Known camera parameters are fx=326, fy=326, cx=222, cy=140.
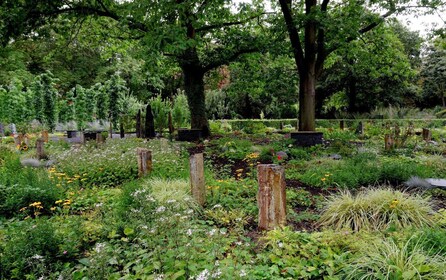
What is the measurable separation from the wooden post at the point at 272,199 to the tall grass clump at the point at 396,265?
963mm

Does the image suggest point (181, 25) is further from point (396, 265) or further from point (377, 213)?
point (396, 265)

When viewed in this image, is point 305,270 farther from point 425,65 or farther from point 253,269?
point 425,65

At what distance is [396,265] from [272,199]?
1.32m

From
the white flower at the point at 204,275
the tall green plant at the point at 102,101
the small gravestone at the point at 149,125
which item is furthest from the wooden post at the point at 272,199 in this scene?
the tall green plant at the point at 102,101

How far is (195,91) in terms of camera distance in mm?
11984

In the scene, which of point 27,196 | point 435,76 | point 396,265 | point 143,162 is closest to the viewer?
point 396,265

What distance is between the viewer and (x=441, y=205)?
14.2 ft

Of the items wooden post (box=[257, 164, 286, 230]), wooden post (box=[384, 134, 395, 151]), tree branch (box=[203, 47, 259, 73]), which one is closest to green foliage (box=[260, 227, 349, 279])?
wooden post (box=[257, 164, 286, 230])

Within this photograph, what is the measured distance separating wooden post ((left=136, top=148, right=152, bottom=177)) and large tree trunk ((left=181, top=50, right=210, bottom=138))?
621cm

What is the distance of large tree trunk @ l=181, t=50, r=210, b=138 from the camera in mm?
11828

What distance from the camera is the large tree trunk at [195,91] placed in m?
11.8

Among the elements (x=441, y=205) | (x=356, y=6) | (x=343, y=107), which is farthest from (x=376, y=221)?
(x=343, y=107)

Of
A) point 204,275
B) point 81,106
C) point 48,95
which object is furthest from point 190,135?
point 204,275

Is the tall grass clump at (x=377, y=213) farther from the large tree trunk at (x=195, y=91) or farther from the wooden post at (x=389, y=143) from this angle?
the large tree trunk at (x=195, y=91)
